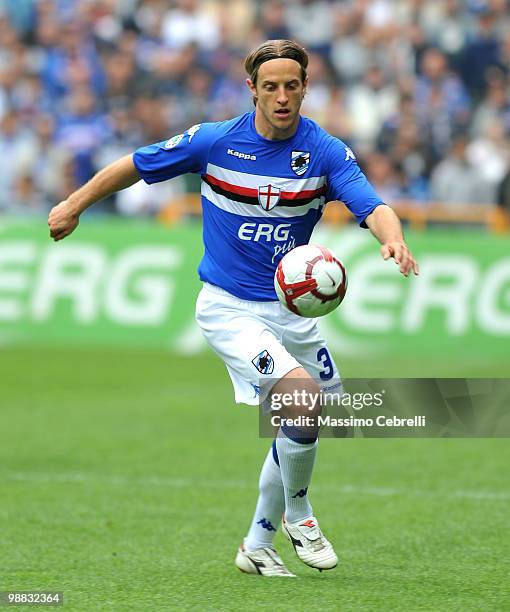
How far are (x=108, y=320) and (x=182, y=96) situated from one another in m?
4.82

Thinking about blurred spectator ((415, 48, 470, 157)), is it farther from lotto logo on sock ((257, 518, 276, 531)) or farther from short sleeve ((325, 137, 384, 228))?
lotto logo on sock ((257, 518, 276, 531))

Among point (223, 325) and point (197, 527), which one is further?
point (197, 527)

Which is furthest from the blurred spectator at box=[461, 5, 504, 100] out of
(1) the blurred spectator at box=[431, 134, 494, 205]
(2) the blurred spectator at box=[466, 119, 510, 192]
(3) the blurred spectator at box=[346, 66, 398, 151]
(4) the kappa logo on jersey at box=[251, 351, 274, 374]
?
(4) the kappa logo on jersey at box=[251, 351, 274, 374]

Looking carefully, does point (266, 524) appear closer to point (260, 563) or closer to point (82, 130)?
point (260, 563)

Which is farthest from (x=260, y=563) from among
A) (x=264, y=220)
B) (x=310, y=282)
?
(x=264, y=220)

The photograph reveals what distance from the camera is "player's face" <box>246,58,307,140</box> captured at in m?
6.20

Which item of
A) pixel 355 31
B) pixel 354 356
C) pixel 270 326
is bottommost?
pixel 354 356

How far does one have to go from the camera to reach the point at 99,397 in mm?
13094

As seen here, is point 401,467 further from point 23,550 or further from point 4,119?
point 4,119

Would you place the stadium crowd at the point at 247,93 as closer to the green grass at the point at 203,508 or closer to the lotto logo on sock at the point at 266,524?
the green grass at the point at 203,508

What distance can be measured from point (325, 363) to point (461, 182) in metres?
11.1

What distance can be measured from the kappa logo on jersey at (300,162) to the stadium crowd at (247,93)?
11.0m

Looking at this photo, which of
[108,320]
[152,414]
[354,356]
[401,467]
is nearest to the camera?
[401,467]

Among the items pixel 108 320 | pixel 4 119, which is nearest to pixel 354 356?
pixel 108 320
